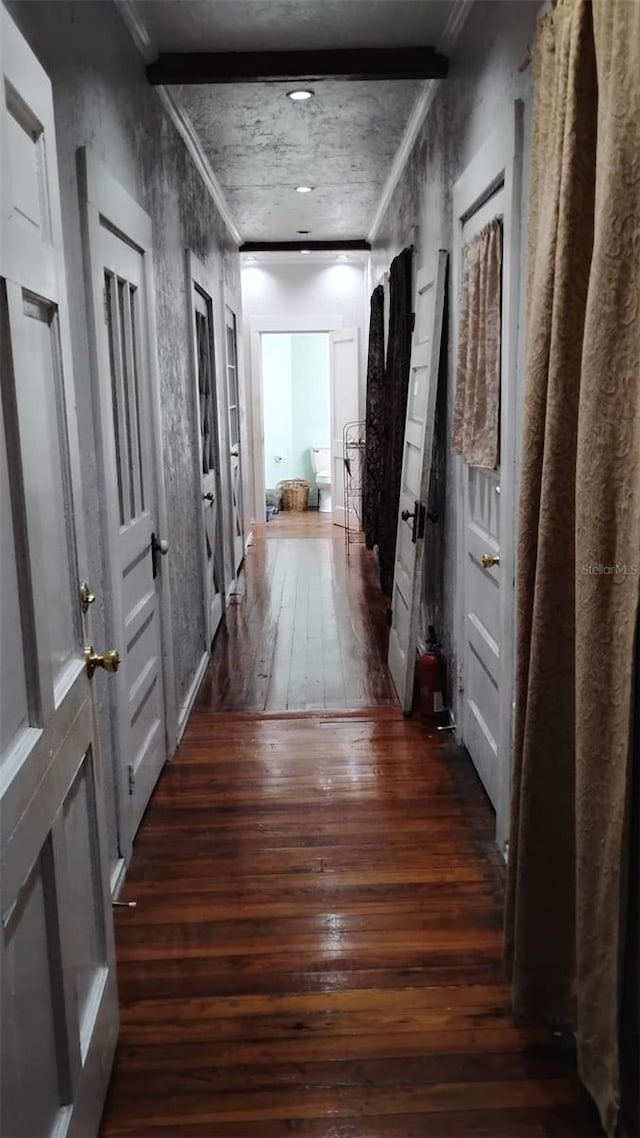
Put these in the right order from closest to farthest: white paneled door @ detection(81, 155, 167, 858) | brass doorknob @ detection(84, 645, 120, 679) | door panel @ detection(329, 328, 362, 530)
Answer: brass doorknob @ detection(84, 645, 120, 679), white paneled door @ detection(81, 155, 167, 858), door panel @ detection(329, 328, 362, 530)

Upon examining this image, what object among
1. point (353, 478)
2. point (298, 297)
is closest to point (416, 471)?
point (353, 478)

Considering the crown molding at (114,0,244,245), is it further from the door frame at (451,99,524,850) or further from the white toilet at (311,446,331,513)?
the white toilet at (311,446,331,513)

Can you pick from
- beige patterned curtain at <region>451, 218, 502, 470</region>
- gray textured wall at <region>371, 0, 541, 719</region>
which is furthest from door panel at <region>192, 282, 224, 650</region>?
beige patterned curtain at <region>451, 218, 502, 470</region>

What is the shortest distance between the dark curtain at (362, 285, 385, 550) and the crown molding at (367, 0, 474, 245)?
25.9 inches

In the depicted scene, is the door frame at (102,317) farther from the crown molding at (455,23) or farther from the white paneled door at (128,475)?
the crown molding at (455,23)

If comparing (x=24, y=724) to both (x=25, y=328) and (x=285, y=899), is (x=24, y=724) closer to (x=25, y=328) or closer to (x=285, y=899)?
(x=25, y=328)

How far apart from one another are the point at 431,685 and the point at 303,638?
144 cm

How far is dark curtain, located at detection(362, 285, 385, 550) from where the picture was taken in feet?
18.8

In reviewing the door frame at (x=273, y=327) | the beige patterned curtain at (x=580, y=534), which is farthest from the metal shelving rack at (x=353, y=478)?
the beige patterned curtain at (x=580, y=534)

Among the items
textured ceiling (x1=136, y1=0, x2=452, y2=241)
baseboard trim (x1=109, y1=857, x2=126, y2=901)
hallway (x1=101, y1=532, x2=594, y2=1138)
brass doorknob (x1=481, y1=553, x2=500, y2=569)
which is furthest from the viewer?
textured ceiling (x1=136, y1=0, x2=452, y2=241)

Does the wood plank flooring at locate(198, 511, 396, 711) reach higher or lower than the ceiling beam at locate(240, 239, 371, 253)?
lower

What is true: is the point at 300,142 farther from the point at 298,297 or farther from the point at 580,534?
the point at 298,297

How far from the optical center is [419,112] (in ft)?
13.1

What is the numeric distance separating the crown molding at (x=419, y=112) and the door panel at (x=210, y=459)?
4.31 feet
